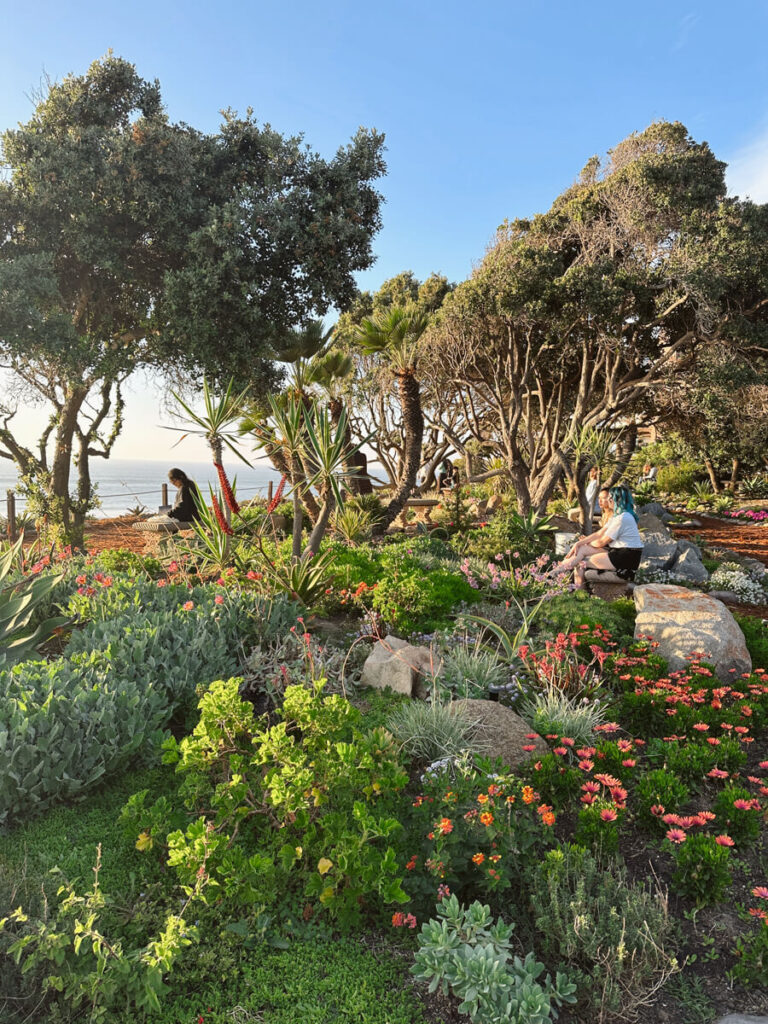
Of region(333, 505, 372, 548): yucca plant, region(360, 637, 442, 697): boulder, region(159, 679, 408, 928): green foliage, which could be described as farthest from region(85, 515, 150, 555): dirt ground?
region(159, 679, 408, 928): green foliage

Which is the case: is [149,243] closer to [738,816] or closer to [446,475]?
[738,816]

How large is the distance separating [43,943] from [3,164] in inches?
502

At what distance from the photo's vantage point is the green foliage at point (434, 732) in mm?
3520

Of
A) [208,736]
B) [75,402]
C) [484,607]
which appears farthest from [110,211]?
[208,736]

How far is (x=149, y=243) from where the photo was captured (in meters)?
11.3

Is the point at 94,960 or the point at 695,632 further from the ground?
the point at 695,632

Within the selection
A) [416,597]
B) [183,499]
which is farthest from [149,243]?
[416,597]

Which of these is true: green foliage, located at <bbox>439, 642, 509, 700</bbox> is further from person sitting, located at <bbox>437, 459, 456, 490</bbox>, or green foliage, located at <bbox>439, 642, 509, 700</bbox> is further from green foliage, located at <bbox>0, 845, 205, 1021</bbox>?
person sitting, located at <bbox>437, 459, 456, 490</bbox>

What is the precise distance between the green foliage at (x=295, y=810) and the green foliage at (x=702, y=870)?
1222mm

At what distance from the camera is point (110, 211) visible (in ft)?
34.8

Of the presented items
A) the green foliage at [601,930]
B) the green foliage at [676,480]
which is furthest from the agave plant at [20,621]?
the green foliage at [676,480]

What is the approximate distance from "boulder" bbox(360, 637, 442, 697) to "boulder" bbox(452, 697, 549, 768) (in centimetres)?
54

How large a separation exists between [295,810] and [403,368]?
10710 millimetres

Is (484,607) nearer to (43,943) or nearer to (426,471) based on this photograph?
(43,943)
